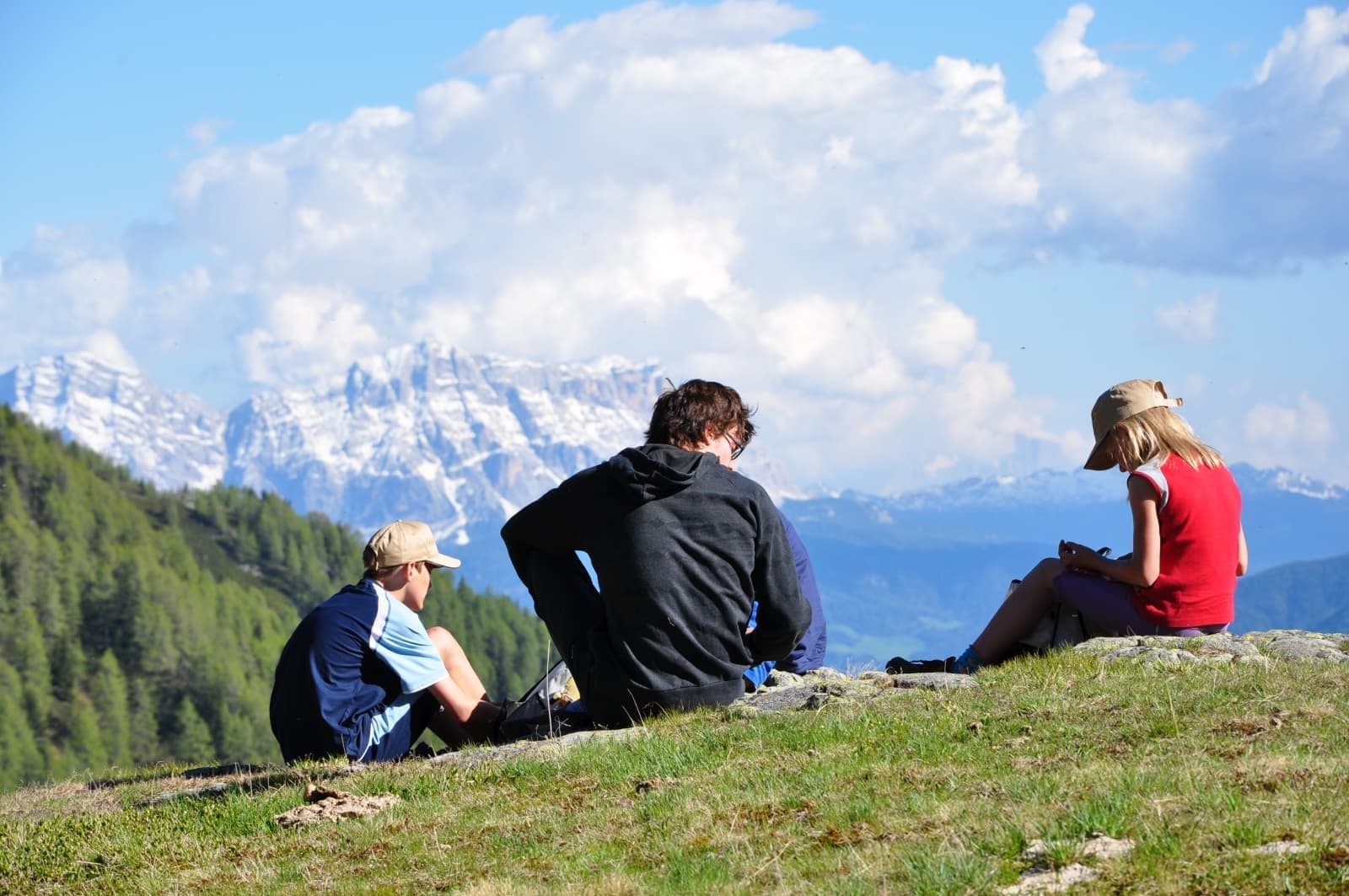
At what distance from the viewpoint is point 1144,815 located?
6.16 m

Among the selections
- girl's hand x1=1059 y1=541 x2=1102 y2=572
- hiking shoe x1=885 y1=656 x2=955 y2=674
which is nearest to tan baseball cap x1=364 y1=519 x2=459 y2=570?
hiking shoe x1=885 y1=656 x2=955 y2=674

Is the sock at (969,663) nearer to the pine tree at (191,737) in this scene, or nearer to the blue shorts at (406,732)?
the blue shorts at (406,732)

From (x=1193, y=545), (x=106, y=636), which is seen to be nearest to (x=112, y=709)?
(x=106, y=636)

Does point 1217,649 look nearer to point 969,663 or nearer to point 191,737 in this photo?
point 969,663

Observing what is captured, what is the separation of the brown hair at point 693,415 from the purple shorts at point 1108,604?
3339mm

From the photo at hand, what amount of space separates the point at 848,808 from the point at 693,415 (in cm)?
348

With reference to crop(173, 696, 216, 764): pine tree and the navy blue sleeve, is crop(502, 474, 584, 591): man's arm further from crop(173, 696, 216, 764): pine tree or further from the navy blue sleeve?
crop(173, 696, 216, 764): pine tree

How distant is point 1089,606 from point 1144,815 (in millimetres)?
5210

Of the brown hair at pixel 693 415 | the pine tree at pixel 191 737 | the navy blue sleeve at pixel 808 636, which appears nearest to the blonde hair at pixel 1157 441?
the navy blue sleeve at pixel 808 636

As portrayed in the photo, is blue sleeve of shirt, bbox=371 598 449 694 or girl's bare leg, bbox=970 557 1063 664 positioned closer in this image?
blue sleeve of shirt, bbox=371 598 449 694

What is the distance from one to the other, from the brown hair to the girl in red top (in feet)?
9.65

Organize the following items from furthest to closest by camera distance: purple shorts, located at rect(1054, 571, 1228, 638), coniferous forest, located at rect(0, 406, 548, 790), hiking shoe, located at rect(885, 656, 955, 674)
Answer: coniferous forest, located at rect(0, 406, 548, 790) → hiking shoe, located at rect(885, 656, 955, 674) → purple shorts, located at rect(1054, 571, 1228, 638)

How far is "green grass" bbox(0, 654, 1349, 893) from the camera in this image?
592 centimetres

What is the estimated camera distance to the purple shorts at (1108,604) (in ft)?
36.4
